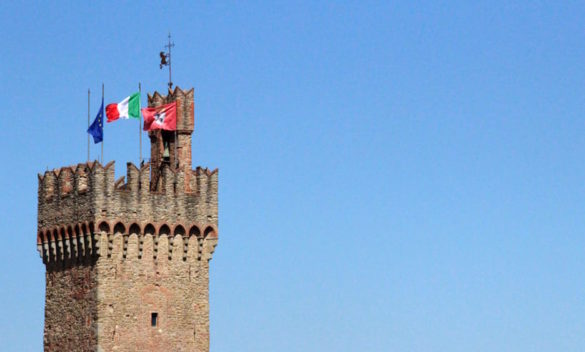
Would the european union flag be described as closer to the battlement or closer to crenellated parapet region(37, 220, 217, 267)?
the battlement

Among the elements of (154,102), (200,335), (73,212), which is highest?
(154,102)

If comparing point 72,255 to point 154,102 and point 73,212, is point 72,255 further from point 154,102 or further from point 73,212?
point 154,102

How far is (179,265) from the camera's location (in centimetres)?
10606

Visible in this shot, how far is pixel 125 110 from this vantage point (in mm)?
108062

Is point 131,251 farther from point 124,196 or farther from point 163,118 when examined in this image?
point 163,118

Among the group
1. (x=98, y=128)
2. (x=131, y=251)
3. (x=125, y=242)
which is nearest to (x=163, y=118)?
(x=98, y=128)

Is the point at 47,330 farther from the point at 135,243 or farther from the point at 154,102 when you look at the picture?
the point at 154,102

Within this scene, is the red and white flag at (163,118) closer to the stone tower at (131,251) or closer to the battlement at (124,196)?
the stone tower at (131,251)

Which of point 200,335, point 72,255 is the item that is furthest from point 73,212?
point 200,335

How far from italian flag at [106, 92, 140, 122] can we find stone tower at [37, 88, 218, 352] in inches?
82.4

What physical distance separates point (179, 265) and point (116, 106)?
31.8ft

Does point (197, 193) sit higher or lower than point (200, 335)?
higher

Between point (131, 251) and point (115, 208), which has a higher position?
point (115, 208)

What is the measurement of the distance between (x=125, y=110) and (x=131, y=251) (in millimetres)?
8414
